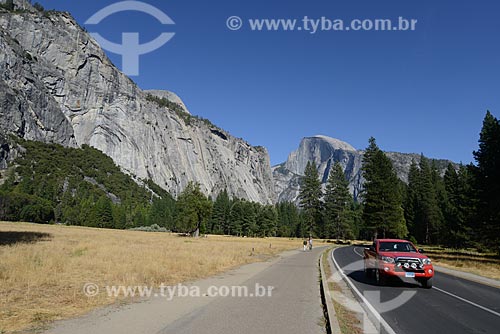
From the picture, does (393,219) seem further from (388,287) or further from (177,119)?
(177,119)

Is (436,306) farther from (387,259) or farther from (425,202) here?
(425,202)

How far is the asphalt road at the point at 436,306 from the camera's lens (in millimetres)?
7250

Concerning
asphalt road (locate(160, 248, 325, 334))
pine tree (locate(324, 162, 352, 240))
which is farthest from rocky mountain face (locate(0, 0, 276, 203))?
asphalt road (locate(160, 248, 325, 334))

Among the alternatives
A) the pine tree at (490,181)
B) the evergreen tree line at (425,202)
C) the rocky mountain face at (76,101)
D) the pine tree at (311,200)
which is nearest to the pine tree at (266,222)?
the evergreen tree line at (425,202)

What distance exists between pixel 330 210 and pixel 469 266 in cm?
4611

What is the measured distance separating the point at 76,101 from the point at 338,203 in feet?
408

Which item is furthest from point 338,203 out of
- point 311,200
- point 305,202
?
point 305,202

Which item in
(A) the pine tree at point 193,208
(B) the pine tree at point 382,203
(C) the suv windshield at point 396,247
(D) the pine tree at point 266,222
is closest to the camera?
(C) the suv windshield at point 396,247

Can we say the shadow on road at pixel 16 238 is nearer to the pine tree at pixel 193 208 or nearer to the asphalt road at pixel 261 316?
the asphalt road at pixel 261 316

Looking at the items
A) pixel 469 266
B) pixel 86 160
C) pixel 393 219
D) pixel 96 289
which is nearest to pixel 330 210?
pixel 393 219

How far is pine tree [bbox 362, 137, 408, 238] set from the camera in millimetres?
47438

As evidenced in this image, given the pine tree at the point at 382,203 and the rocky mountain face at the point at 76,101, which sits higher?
the rocky mountain face at the point at 76,101
